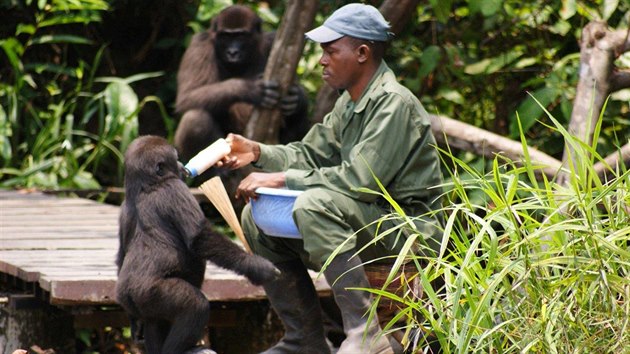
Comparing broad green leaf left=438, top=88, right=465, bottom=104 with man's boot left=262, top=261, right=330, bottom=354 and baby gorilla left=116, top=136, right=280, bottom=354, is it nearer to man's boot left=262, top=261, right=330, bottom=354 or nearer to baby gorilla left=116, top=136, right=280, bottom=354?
man's boot left=262, top=261, right=330, bottom=354

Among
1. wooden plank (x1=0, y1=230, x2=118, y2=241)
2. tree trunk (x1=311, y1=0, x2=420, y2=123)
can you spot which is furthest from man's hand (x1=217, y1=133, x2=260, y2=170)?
tree trunk (x1=311, y1=0, x2=420, y2=123)

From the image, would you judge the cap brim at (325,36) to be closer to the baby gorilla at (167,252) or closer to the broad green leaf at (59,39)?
the baby gorilla at (167,252)

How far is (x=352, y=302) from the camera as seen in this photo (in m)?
4.11

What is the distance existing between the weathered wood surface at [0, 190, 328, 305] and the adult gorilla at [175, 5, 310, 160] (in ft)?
2.68

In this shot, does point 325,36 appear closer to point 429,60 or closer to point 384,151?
point 384,151

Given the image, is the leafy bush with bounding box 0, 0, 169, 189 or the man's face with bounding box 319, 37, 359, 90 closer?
the man's face with bounding box 319, 37, 359, 90

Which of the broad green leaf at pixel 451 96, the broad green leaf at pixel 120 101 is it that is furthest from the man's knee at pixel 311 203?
the broad green leaf at pixel 120 101

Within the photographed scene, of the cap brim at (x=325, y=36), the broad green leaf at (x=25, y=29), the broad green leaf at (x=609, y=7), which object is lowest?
the broad green leaf at (x=25, y=29)

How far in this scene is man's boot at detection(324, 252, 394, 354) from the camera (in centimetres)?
407

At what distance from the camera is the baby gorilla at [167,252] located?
413cm

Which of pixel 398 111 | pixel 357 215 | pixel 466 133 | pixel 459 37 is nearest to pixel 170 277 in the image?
pixel 357 215

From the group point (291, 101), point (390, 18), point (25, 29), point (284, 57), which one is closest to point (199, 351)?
point (284, 57)

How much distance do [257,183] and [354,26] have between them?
0.71 meters

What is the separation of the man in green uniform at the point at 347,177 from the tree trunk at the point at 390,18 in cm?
186
